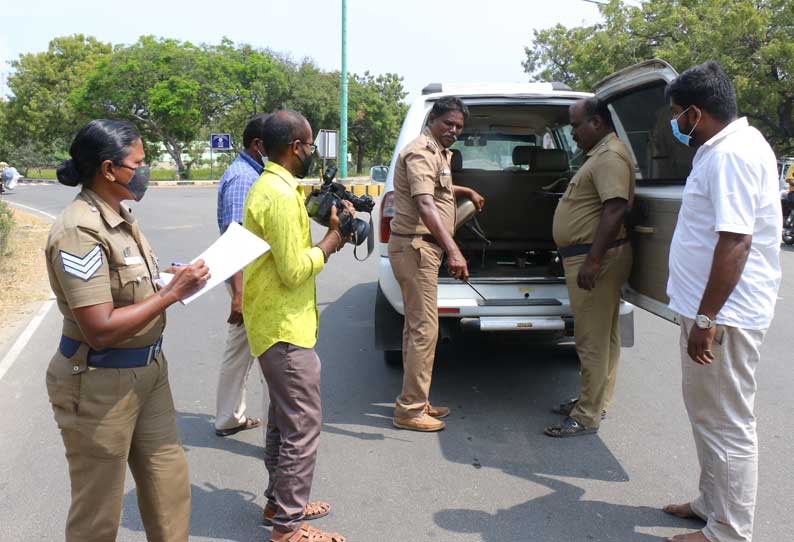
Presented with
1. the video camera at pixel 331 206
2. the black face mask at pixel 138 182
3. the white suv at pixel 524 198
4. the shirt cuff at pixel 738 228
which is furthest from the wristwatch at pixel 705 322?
the black face mask at pixel 138 182

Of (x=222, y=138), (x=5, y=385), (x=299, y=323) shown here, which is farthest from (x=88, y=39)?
(x=299, y=323)

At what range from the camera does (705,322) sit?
269 cm

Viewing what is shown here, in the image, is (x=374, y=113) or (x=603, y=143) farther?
(x=374, y=113)

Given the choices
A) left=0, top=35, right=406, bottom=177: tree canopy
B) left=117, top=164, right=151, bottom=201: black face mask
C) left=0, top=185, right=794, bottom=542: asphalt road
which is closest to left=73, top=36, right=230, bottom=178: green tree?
left=0, top=35, right=406, bottom=177: tree canopy

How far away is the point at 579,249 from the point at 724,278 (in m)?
1.38

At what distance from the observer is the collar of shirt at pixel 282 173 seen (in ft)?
9.23

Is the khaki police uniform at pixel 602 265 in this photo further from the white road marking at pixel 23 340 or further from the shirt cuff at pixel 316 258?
the white road marking at pixel 23 340

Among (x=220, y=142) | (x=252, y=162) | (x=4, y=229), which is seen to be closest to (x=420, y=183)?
(x=252, y=162)

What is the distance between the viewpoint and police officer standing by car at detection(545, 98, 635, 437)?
12.5 ft

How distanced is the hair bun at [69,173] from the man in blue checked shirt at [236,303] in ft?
4.73

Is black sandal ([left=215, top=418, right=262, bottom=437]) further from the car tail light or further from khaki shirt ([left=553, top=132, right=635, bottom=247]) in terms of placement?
khaki shirt ([left=553, top=132, right=635, bottom=247])

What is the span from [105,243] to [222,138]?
2643 centimetres

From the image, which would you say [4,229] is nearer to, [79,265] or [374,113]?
[79,265]

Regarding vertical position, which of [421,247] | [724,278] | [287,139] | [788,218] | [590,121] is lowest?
[788,218]
